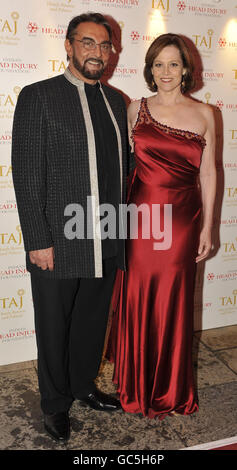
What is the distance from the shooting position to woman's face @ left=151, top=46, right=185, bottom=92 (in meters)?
2.05

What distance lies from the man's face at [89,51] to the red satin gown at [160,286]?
34cm

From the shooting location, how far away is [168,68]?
207 cm

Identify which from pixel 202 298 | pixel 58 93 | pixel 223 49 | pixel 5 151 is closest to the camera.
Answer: pixel 58 93

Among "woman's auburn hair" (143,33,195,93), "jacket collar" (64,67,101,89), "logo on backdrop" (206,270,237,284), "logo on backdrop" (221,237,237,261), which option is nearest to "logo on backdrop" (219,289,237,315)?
"logo on backdrop" (206,270,237,284)

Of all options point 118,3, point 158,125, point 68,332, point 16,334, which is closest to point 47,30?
point 118,3

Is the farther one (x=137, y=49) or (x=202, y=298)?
(x=202, y=298)

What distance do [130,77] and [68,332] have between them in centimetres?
158

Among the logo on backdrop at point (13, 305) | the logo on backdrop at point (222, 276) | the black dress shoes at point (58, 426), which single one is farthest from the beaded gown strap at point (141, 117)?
the logo on backdrop at point (222, 276)

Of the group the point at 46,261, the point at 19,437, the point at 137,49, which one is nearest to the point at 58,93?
the point at 46,261

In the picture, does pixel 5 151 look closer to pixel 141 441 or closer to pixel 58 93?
pixel 58 93

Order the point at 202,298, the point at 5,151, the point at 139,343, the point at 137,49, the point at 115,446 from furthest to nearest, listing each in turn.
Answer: the point at 202,298
the point at 137,49
the point at 5,151
the point at 139,343
the point at 115,446

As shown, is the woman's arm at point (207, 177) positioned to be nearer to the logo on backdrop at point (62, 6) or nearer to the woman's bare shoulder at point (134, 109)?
the woman's bare shoulder at point (134, 109)

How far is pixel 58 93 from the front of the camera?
188 cm

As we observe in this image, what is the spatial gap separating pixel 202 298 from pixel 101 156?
1.72 meters
